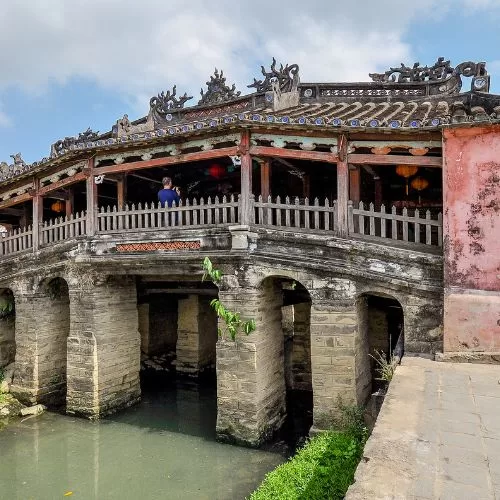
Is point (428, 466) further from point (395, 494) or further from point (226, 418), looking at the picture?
point (226, 418)

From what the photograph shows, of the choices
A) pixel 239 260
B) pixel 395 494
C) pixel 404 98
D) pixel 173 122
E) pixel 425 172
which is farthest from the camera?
pixel 173 122

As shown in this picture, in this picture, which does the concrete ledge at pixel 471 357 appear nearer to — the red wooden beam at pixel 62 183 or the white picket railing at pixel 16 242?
the red wooden beam at pixel 62 183

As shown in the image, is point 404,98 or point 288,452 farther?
point 404,98

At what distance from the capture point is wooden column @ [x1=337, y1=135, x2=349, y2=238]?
8.40 metres

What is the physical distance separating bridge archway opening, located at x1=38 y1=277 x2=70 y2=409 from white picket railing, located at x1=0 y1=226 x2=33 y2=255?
1.33 meters

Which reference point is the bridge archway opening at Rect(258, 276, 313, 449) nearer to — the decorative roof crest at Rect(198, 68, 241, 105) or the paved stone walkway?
the paved stone walkway

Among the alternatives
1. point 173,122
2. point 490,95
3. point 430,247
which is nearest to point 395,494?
point 430,247

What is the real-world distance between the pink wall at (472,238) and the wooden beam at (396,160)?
256mm

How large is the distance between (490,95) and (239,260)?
18.2 ft

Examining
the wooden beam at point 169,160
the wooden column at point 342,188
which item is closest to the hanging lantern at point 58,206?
the wooden beam at point 169,160

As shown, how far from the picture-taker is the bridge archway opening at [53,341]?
12.2 meters

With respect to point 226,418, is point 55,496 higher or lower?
lower

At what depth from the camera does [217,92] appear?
14867 mm

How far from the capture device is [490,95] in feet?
27.7
